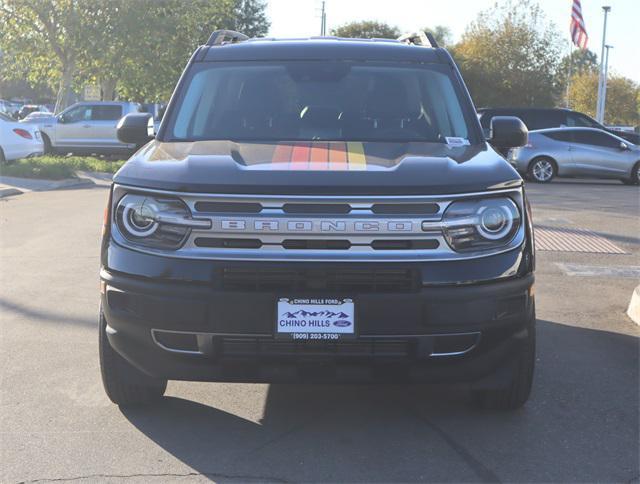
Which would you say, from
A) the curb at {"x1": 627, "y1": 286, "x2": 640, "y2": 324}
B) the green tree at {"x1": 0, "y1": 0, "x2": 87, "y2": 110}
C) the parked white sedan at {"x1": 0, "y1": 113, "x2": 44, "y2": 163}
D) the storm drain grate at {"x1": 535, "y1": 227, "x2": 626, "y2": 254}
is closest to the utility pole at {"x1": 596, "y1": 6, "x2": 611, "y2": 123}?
the green tree at {"x1": 0, "y1": 0, "x2": 87, "y2": 110}

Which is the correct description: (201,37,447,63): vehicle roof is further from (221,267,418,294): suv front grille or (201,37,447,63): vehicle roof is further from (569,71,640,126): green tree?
(569,71,640,126): green tree

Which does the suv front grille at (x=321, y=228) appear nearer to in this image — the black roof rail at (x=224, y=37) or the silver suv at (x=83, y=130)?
the black roof rail at (x=224, y=37)

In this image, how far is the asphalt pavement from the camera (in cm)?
388

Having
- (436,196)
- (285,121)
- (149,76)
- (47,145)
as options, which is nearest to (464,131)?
(285,121)

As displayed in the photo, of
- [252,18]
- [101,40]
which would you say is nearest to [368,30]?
[252,18]

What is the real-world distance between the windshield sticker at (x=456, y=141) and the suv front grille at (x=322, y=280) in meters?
1.23

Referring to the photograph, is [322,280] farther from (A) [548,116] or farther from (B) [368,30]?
(B) [368,30]

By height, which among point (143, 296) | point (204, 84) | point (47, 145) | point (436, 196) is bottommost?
point (47, 145)

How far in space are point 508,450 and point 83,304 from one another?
4018 millimetres

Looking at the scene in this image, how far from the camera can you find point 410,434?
14.1 ft

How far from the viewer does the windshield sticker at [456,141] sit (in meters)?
4.83

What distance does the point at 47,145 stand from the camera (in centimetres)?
2722

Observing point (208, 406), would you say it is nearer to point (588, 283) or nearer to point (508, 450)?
point (508, 450)

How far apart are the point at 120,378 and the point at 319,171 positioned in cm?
139
